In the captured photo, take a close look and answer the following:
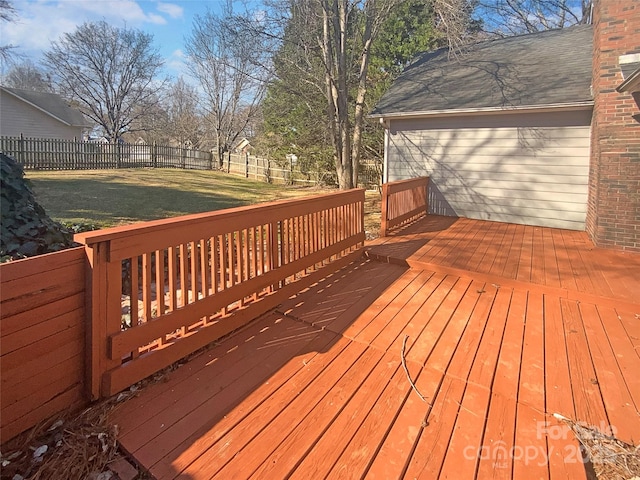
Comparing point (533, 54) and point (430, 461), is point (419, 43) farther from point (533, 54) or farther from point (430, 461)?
point (430, 461)

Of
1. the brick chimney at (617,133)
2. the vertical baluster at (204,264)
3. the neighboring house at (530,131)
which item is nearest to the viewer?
the vertical baluster at (204,264)

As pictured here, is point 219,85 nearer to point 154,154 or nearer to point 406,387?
point 154,154

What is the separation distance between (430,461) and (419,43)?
13094 mm

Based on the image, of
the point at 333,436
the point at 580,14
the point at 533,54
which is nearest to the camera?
the point at 333,436

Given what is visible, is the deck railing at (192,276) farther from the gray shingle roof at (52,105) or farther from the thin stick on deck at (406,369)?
A: the gray shingle roof at (52,105)

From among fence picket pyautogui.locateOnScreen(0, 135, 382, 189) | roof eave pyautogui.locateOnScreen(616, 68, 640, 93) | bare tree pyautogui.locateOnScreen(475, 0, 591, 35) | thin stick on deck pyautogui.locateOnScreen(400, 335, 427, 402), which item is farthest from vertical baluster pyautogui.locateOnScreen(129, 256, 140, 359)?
bare tree pyautogui.locateOnScreen(475, 0, 591, 35)

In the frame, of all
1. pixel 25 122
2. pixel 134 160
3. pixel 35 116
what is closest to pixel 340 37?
pixel 134 160

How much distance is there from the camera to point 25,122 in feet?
70.2

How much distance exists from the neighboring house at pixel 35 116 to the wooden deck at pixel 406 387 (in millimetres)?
24753

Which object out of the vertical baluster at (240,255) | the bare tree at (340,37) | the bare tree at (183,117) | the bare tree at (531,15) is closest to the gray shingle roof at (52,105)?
the bare tree at (183,117)

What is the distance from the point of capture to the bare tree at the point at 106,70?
25.7m

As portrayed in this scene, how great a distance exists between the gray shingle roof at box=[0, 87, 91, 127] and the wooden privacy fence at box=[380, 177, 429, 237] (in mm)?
23180

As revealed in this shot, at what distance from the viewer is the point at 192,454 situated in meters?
1.73

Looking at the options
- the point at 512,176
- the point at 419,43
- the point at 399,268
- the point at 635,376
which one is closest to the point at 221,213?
the point at 399,268
